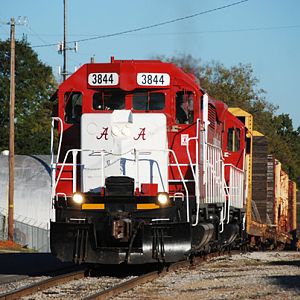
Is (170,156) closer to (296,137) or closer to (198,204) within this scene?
(198,204)

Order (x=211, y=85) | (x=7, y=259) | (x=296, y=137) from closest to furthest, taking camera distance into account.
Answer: (x=7, y=259)
(x=211, y=85)
(x=296, y=137)

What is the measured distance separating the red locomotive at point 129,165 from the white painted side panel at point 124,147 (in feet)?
0.06

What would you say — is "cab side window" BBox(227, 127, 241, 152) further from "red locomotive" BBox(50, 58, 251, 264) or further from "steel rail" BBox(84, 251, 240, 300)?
"red locomotive" BBox(50, 58, 251, 264)

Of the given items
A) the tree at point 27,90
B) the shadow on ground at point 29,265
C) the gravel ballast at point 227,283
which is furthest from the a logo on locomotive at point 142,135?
the tree at point 27,90

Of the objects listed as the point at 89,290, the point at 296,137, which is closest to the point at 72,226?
the point at 89,290

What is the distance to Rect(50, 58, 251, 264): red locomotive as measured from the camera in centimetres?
1451

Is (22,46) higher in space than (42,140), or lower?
higher

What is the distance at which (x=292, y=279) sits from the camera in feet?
45.3

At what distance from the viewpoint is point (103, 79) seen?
15.3m

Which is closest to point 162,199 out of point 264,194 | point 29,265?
point 29,265

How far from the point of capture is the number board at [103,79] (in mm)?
15227

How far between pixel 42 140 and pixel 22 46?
14.7 m

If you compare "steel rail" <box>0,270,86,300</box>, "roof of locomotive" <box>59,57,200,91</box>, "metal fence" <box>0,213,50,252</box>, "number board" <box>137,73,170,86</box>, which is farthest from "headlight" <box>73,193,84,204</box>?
"metal fence" <box>0,213,50,252</box>

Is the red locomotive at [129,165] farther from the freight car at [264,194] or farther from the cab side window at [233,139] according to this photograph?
the freight car at [264,194]
